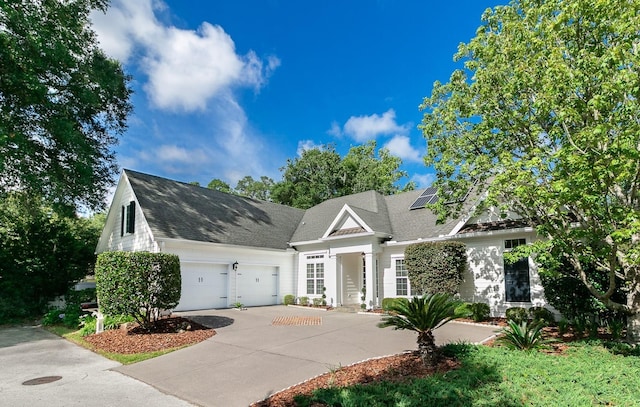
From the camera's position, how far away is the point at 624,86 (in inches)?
247

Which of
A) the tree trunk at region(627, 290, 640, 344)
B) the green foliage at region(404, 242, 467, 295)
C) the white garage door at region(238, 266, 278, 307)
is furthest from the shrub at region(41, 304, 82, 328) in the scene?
the tree trunk at region(627, 290, 640, 344)

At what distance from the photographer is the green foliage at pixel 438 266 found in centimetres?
1310

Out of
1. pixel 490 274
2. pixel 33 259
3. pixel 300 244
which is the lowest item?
pixel 490 274

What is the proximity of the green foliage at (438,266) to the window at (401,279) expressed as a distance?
1.81m

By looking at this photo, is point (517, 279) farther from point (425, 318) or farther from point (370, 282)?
point (425, 318)

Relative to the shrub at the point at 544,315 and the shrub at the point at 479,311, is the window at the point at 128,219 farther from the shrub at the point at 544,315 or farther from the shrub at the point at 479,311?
the shrub at the point at 544,315

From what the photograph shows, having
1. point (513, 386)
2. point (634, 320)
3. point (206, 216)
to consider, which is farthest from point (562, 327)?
point (206, 216)

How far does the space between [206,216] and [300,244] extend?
5.08 meters

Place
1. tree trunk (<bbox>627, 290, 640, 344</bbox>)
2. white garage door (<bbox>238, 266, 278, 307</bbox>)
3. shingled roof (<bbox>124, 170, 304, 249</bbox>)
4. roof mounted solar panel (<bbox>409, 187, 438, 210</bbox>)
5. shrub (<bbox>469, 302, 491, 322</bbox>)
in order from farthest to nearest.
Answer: white garage door (<bbox>238, 266, 278, 307</bbox>), roof mounted solar panel (<bbox>409, 187, 438, 210</bbox>), shingled roof (<bbox>124, 170, 304, 249</bbox>), shrub (<bbox>469, 302, 491, 322</bbox>), tree trunk (<bbox>627, 290, 640, 344</bbox>)

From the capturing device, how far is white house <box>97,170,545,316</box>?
13.6m

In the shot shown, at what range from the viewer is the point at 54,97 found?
16438 mm

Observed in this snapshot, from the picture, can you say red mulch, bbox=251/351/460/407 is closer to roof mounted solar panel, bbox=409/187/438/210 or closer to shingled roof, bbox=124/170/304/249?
shingled roof, bbox=124/170/304/249

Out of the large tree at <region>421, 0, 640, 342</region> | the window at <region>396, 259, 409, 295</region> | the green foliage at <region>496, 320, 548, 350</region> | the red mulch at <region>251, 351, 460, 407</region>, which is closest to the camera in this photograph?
the red mulch at <region>251, 351, 460, 407</region>

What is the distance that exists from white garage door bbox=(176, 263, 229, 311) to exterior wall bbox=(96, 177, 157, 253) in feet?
6.35
